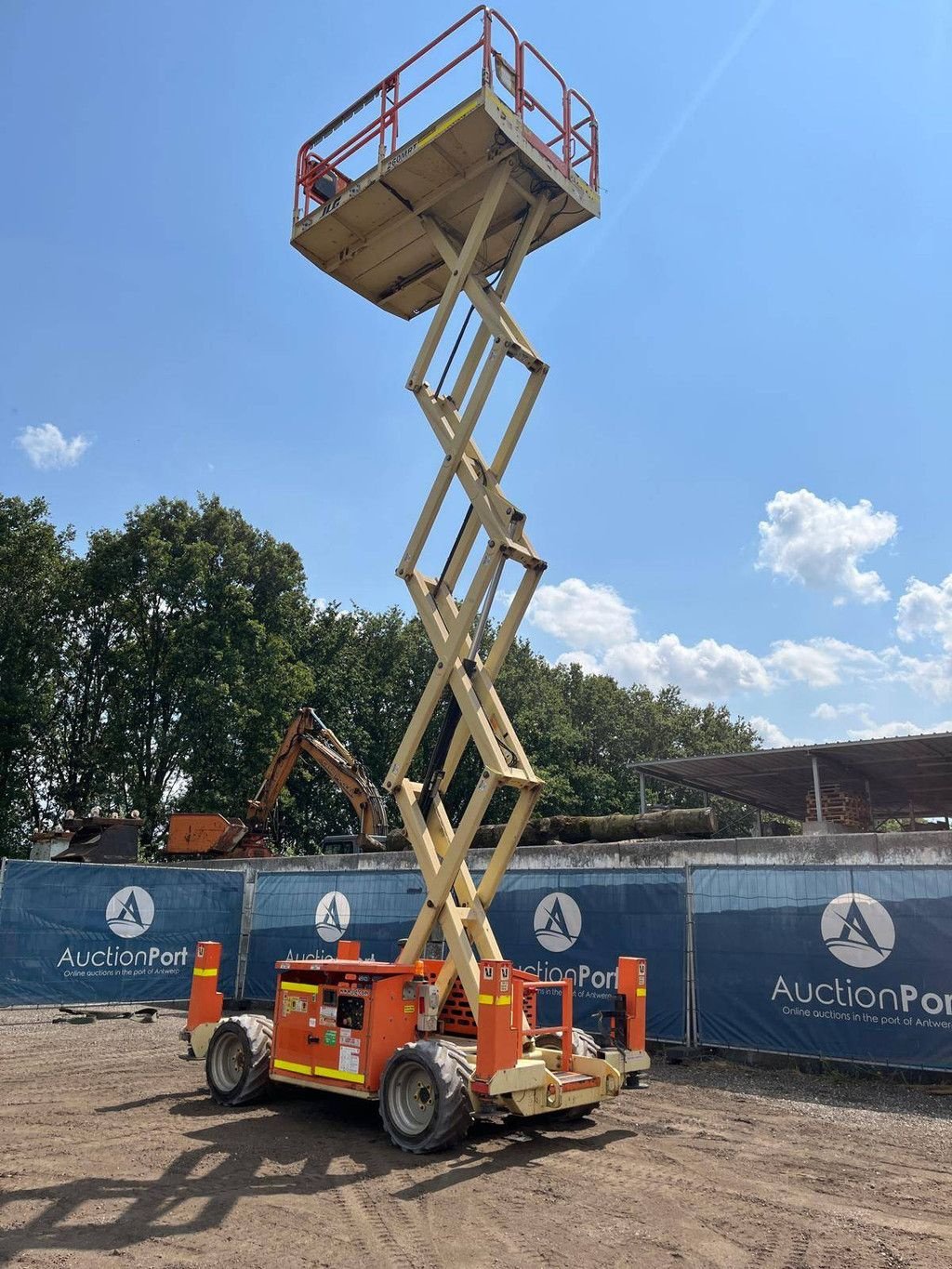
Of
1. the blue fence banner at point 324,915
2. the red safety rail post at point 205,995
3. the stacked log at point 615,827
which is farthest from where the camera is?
the stacked log at point 615,827

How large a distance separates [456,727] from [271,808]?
16.8 m

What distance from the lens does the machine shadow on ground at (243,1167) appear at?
5.21 meters

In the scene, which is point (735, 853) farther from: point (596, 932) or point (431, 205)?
point (431, 205)

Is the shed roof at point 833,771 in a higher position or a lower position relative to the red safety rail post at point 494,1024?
higher

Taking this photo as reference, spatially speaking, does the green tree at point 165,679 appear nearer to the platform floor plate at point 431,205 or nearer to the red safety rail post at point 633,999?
the platform floor plate at point 431,205

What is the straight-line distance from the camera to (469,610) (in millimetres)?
8039

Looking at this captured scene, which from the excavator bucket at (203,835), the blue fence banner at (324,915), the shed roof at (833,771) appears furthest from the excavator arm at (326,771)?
the shed roof at (833,771)

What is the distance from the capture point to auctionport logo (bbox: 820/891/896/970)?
10242 millimetres

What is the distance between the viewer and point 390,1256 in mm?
4891

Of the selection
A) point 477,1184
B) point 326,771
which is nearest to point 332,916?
point 326,771

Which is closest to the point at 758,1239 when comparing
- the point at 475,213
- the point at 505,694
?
the point at 475,213

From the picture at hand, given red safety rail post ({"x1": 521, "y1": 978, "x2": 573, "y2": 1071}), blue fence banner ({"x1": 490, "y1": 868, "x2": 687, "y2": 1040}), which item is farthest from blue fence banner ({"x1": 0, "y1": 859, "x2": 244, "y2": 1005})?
red safety rail post ({"x1": 521, "y1": 978, "x2": 573, "y2": 1071})

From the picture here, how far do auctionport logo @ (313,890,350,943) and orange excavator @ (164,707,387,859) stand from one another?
649 centimetres

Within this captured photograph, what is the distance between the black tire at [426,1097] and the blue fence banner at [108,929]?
9.53m
